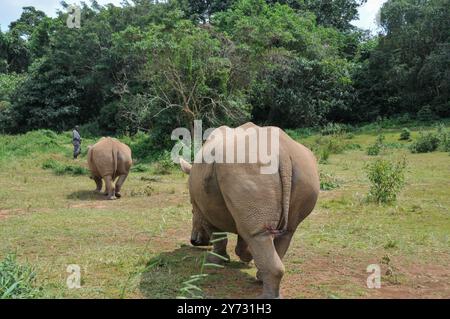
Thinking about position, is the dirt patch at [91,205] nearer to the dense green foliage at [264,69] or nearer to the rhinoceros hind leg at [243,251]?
the rhinoceros hind leg at [243,251]

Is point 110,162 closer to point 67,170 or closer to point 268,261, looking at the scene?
point 67,170

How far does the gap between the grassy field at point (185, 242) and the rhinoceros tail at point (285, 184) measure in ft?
2.71

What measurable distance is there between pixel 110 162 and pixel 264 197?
826cm

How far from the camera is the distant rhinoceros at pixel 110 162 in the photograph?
1220cm

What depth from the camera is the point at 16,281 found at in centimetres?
459

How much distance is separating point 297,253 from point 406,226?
2488 mm

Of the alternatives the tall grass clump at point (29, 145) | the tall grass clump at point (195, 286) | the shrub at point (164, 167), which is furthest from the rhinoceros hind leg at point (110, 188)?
the tall grass clump at point (29, 145)

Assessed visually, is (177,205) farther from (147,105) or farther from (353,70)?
(353,70)

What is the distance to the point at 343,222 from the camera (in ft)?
28.4

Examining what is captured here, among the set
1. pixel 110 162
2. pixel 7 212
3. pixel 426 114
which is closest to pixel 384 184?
pixel 110 162

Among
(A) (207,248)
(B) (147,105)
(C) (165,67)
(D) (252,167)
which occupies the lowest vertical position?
(A) (207,248)

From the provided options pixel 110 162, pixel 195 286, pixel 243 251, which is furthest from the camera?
pixel 110 162

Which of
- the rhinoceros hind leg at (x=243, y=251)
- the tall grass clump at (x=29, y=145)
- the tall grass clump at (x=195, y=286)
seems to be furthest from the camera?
the tall grass clump at (x=29, y=145)
